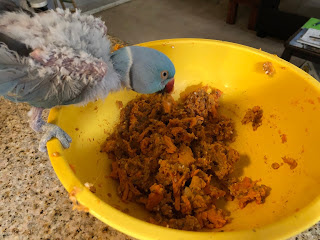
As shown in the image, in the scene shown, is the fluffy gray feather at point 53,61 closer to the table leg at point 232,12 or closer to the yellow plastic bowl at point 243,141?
the yellow plastic bowl at point 243,141

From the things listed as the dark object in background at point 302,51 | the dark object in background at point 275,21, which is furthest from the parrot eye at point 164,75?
the dark object in background at point 275,21

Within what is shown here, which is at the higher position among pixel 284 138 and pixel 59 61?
pixel 59 61

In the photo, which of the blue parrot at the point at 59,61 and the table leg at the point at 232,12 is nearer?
the blue parrot at the point at 59,61

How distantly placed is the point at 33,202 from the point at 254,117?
0.57m

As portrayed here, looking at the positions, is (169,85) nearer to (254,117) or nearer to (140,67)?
(140,67)

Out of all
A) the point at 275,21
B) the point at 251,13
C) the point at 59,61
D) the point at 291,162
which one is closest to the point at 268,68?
the point at 291,162

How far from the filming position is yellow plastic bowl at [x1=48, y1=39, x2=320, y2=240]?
384mm

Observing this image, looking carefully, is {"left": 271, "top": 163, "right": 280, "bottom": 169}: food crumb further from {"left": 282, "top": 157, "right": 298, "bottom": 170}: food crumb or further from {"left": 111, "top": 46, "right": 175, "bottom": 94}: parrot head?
{"left": 111, "top": 46, "right": 175, "bottom": 94}: parrot head

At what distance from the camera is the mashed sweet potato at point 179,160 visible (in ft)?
1.75

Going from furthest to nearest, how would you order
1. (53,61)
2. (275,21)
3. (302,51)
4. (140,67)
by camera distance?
(275,21) → (302,51) → (140,67) → (53,61)

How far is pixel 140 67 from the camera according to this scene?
505 millimetres

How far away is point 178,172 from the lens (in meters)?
0.58

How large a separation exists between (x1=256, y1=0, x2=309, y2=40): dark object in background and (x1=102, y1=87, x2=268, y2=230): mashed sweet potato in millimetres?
1341

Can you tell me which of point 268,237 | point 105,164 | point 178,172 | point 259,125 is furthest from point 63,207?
point 259,125
